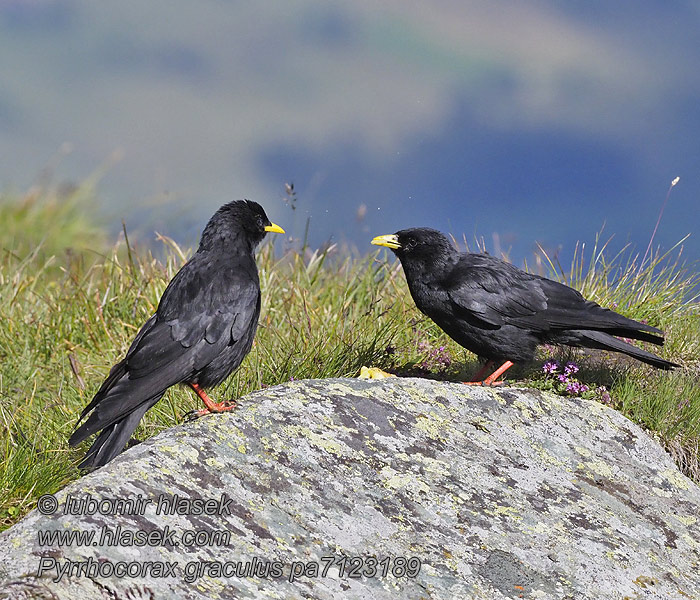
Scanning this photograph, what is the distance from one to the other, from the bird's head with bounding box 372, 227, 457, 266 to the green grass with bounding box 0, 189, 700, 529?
56cm

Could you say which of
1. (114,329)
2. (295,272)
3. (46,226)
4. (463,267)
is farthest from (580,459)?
(46,226)

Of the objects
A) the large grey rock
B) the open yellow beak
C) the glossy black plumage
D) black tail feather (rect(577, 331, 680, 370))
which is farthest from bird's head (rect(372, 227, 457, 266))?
the large grey rock

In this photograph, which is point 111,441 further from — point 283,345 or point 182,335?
point 283,345

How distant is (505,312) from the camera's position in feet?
17.0

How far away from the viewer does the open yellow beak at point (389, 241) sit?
18.4 feet

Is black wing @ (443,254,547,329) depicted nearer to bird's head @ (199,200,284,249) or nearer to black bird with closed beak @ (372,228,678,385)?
black bird with closed beak @ (372,228,678,385)

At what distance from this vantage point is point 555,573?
2.94 m

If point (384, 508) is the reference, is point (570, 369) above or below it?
above

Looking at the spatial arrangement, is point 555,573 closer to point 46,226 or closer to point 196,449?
point 196,449

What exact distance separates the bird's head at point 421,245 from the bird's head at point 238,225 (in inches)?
35.6

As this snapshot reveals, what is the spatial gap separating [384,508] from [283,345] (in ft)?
8.42

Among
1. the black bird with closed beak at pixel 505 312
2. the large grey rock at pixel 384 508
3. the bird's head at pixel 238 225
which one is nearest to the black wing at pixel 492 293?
the black bird with closed beak at pixel 505 312

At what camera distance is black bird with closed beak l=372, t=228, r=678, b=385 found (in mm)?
5141

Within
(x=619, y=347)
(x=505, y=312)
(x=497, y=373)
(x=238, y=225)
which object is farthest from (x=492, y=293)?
(x=238, y=225)
